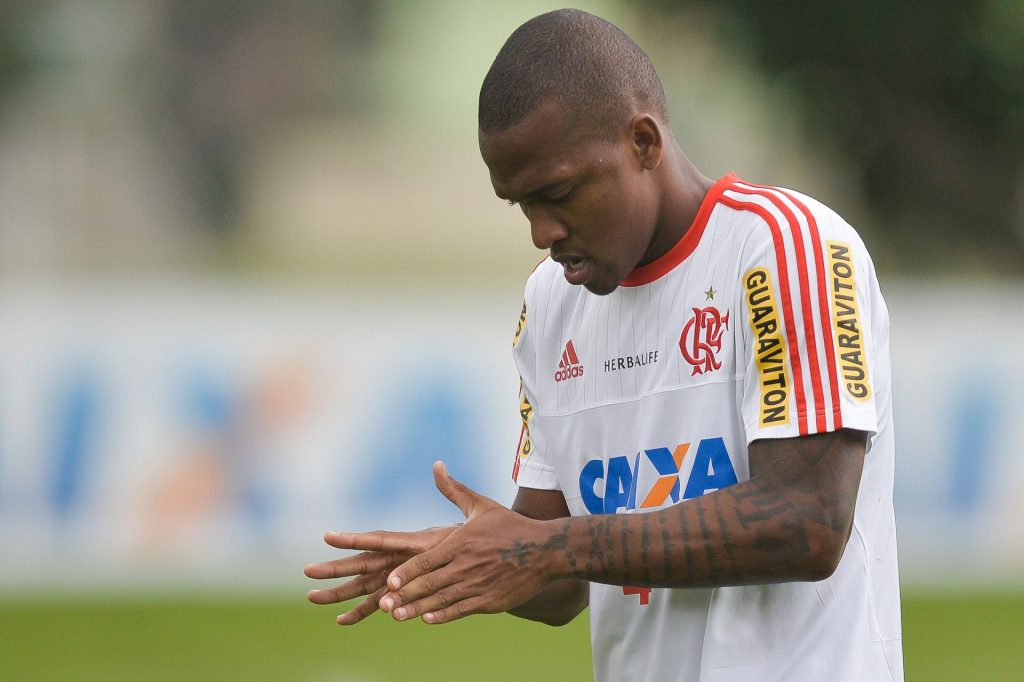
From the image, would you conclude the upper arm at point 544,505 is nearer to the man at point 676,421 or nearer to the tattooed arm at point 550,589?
the tattooed arm at point 550,589

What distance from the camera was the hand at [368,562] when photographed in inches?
106

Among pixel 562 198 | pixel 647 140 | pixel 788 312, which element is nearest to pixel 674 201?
pixel 647 140

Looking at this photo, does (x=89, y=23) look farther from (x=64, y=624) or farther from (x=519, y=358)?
(x=519, y=358)

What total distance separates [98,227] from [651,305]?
364 inches

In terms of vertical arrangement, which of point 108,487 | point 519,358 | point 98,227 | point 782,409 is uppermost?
point 98,227

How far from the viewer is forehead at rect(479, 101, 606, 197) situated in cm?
263

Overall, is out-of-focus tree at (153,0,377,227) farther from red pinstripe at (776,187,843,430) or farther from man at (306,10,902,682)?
red pinstripe at (776,187,843,430)

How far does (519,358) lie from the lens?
316 cm

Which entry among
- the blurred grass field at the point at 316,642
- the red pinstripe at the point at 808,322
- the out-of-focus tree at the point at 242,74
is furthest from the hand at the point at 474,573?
the out-of-focus tree at the point at 242,74

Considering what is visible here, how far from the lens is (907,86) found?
1330cm

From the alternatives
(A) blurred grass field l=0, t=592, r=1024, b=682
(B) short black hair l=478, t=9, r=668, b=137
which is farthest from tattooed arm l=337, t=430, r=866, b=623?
(A) blurred grass field l=0, t=592, r=1024, b=682

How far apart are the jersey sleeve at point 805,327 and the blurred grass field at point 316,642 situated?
15.2ft

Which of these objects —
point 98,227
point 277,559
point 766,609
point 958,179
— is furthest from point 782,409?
point 958,179

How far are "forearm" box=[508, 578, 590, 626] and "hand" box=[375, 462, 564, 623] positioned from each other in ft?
1.97
